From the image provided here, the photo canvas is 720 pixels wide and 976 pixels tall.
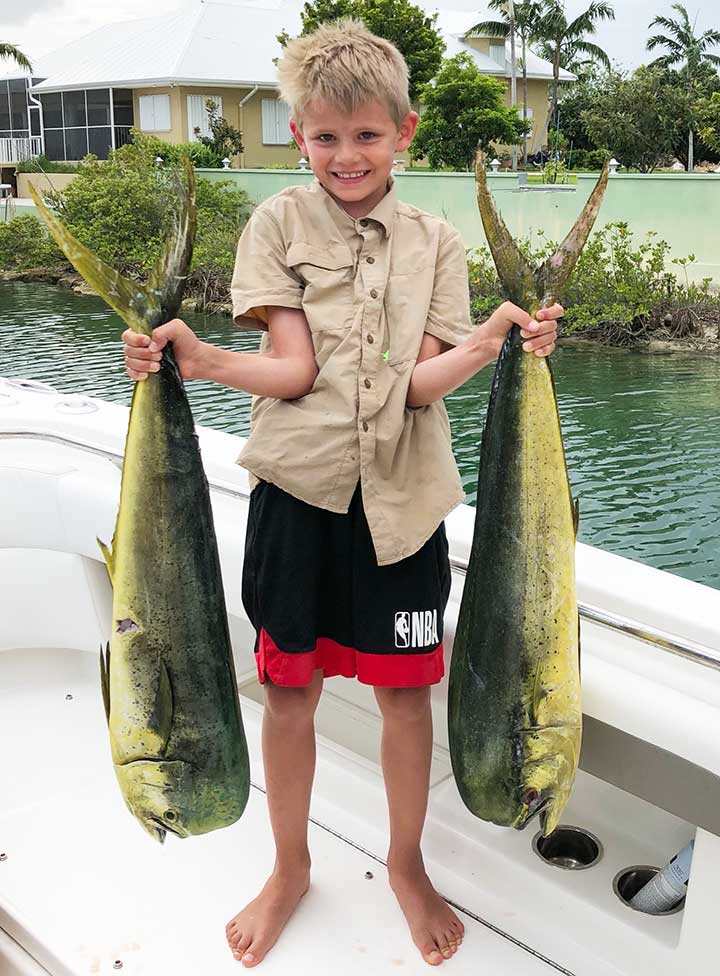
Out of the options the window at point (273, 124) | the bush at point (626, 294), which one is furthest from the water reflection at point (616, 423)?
the window at point (273, 124)

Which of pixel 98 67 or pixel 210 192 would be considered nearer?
pixel 210 192

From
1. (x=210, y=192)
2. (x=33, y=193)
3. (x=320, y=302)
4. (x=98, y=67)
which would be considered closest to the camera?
(x=33, y=193)

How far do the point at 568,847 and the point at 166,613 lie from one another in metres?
1.20

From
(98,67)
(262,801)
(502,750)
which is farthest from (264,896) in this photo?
(98,67)

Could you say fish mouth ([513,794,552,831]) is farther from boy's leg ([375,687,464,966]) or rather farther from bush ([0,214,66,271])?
bush ([0,214,66,271])

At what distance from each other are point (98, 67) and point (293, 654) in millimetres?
39519

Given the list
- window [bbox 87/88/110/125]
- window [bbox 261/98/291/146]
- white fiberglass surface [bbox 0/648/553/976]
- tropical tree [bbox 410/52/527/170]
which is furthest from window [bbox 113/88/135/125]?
white fiberglass surface [bbox 0/648/553/976]

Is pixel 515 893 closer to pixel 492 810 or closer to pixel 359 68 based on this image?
pixel 492 810

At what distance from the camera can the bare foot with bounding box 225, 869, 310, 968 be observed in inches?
78.4

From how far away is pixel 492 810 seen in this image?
1760 millimetres

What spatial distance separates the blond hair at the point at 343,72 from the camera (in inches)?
66.4

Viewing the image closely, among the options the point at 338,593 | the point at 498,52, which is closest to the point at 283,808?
the point at 338,593

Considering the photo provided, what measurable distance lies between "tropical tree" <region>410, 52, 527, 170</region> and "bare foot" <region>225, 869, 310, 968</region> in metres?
26.8

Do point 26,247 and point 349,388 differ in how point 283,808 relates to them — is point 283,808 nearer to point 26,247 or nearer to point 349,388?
point 349,388
